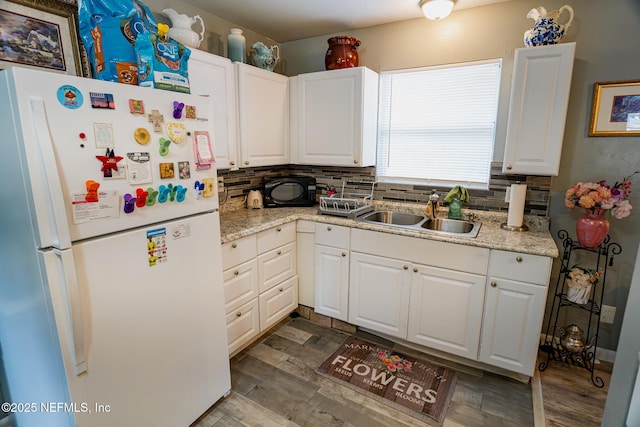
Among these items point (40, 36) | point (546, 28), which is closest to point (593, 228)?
point (546, 28)

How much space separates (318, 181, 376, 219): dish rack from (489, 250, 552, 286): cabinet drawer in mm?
1019

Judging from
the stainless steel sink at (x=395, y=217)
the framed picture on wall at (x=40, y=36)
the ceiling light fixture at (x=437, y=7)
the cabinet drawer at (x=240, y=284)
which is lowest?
the cabinet drawer at (x=240, y=284)

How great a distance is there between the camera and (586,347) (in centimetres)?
220

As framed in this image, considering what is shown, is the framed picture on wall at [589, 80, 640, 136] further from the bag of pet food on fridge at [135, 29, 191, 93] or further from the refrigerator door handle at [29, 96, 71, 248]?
the refrigerator door handle at [29, 96, 71, 248]

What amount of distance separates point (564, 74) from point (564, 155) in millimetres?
550

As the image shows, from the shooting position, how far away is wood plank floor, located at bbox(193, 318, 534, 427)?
5.79 ft

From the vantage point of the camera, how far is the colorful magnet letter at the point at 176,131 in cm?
140

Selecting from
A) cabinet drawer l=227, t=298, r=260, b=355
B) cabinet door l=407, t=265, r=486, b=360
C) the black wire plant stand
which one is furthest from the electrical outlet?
cabinet drawer l=227, t=298, r=260, b=355

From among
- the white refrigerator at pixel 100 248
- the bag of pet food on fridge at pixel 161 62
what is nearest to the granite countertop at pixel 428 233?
the white refrigerator at pixel 100 248

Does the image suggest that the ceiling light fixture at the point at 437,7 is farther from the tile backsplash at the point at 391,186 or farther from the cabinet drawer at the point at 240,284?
the cabinet drawer at the point at 240,284

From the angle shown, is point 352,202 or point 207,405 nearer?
point 207,405

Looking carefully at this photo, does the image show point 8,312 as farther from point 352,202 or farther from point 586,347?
point 586,347

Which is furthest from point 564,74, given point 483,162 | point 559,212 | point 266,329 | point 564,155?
point 266,329

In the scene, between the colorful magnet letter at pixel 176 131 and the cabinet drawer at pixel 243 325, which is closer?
the colorful magnet letter at pixel 176 131
